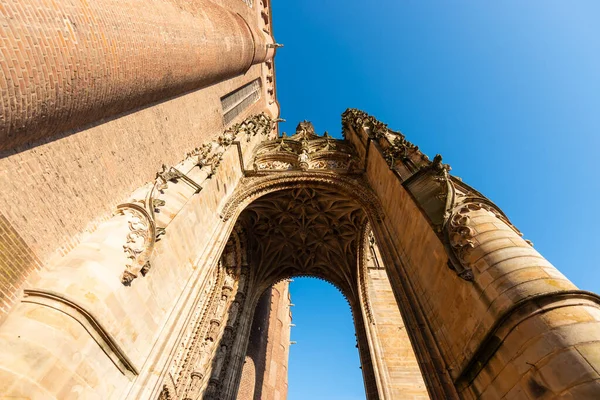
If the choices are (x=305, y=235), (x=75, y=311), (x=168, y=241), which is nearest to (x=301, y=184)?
(x=305, y=235)

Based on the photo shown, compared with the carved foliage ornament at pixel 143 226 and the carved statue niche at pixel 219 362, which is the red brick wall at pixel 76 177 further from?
the carved statue niche at pixel 219 362

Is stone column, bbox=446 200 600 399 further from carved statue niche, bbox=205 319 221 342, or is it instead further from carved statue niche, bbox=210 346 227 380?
carved statue niche, bbox=205 319 221 342

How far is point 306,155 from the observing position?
494 inches

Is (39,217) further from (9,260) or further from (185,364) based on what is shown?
(185,364)

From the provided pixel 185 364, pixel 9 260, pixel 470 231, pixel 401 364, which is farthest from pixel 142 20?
pixel 401 364

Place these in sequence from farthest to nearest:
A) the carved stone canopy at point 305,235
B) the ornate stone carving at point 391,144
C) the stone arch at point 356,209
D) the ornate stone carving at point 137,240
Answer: the carved stone canopy at point 305,235, the stone arch at point 356,209, the ornate stone carving at point 391,144, the ornate stone carving at point 137,240

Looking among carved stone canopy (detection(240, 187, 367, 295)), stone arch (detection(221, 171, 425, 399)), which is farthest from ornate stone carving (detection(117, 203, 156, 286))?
carved stone canopy (detection(240, 187, 367, 295))

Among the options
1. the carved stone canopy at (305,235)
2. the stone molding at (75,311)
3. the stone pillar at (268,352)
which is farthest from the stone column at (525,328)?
the stone pillar at (268,352)

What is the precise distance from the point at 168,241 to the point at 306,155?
7.61m

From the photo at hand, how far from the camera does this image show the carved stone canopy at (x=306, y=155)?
12188 mm

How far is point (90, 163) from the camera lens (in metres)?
5.77

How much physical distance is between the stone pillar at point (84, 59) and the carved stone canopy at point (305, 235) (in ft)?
22.9

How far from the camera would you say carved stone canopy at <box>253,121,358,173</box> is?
12.2 m

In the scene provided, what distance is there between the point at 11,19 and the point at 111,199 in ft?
11.9
